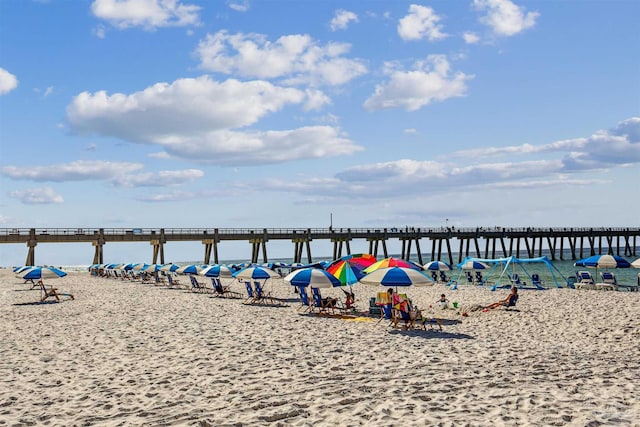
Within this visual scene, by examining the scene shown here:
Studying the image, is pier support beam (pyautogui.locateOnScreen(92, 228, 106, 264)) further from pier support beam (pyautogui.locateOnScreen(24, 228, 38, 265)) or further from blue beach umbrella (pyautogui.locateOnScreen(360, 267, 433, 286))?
blue beach umbrella (pyautogui.locateOnScreen(360, 267, 433, 286))

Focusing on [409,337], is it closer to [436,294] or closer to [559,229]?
[436,294]

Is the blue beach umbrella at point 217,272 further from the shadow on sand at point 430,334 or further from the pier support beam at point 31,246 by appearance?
the pier support beam at point 31,246

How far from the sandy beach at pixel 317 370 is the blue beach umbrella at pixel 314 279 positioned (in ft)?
3.24

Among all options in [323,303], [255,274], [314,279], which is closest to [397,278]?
[314,279]

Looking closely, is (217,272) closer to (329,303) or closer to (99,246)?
(329,303)

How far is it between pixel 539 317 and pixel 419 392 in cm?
926

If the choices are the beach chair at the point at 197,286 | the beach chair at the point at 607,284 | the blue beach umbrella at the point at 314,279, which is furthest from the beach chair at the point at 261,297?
the beach chair at the point at 607,284

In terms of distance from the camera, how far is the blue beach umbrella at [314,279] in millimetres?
13797

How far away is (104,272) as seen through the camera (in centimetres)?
3703

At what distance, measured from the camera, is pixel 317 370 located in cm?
792

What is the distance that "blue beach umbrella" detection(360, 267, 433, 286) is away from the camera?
12320 millimetres

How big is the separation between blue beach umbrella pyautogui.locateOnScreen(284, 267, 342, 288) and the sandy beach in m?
0.99

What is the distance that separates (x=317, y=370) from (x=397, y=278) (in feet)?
16.1

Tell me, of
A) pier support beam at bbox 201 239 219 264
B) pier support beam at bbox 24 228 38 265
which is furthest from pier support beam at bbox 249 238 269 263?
pier support beam at bbox 24 228 38 265
